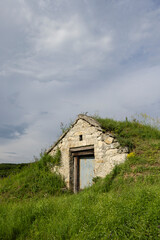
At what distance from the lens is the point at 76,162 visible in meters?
9.34

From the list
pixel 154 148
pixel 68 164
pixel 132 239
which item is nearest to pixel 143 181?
pixel 154 148

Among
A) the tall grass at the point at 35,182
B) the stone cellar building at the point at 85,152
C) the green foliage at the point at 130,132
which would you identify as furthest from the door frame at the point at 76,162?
the green foliage at the point at 130,132

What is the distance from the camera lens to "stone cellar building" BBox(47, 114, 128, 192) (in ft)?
25.9

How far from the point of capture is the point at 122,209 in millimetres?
3762

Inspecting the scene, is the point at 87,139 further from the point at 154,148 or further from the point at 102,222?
the point at 102,222

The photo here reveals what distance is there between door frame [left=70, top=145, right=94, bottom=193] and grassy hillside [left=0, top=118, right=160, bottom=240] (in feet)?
2.43

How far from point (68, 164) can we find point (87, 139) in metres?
1.48

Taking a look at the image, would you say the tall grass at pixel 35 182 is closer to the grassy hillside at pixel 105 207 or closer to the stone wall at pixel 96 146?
the grassy hillside at pixel 105 207

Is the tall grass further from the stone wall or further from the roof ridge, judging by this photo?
the roof ridge

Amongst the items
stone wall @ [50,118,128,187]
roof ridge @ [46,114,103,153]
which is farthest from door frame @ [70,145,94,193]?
roof ridge @ [46,114,103,153]

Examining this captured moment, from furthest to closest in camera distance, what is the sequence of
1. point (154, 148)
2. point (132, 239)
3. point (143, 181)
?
1. point (154, 148)
2. point (143, 181)
3. point (132, 239)

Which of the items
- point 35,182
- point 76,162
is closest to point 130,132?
point 76,162

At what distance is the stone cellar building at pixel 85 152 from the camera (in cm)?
790

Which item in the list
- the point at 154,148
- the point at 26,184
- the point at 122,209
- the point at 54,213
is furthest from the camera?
the point at 26,184
